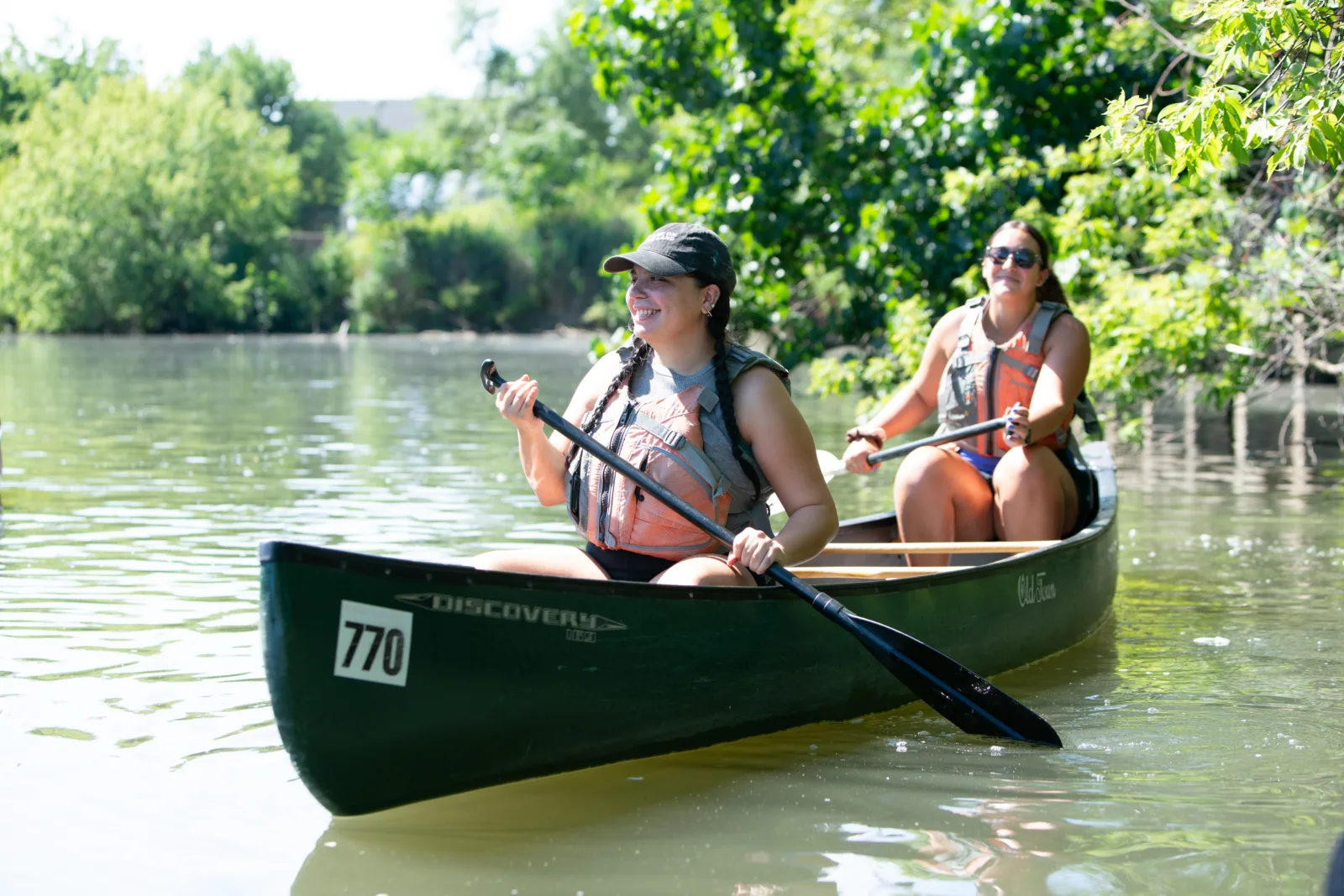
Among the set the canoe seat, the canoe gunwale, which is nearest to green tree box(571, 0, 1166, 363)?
the canoe seat

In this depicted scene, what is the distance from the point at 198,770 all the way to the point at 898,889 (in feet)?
6.15

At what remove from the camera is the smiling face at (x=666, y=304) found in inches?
154

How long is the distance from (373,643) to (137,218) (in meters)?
44.9

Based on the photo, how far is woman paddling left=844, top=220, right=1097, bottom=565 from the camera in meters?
5.52

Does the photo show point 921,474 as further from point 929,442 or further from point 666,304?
point 666,304

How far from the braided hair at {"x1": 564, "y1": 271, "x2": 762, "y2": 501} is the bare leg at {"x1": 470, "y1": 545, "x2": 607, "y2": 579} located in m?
0.26

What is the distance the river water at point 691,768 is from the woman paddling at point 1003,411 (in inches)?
24.4

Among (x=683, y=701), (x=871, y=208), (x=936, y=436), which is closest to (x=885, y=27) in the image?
(x=871, y=208)

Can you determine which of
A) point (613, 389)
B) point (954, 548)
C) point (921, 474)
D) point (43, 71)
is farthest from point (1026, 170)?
point (43, 71)

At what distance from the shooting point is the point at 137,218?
44.9m

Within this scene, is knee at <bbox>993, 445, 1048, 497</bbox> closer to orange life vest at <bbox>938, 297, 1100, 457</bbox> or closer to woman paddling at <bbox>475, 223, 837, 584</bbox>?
orange life vest at <bbox>938, 297, 1100, 457</bbox>

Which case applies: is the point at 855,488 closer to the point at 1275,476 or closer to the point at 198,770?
the point at 1275,476

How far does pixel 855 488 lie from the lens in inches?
408

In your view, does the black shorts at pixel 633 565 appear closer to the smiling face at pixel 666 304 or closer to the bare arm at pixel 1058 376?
the smiling face at pixel 666 304
